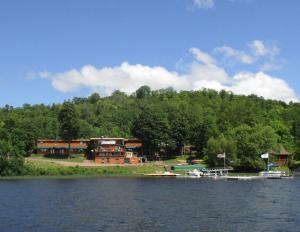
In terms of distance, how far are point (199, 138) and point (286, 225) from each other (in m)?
111

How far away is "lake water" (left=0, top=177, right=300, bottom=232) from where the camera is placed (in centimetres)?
5144

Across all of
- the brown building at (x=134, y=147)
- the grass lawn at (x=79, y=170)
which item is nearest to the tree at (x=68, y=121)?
the grass lawn at (x=79, y=170)

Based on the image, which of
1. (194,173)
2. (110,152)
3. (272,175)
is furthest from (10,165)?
(272,175)

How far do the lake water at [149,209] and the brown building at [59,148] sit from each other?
68919 millimetres

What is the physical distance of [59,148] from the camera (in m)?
164

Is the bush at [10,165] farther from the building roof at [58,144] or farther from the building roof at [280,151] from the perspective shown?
the building roof at [280,151]

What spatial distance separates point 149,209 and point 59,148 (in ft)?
342

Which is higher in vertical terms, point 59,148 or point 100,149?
point 59,148

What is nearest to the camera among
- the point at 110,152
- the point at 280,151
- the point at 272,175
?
the point at 272,175

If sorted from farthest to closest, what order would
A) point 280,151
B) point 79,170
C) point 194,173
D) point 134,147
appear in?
point 134,147, point 280,151, point 79,170, point 194,173

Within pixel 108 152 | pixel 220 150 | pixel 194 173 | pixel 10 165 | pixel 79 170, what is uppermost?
pixel 220 150

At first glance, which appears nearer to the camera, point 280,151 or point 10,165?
point 10,165

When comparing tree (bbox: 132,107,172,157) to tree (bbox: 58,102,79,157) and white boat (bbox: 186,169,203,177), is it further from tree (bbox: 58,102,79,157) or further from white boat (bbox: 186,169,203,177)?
white boat (bbox: 186,169,203,177)

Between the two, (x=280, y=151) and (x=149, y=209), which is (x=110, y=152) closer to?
(x=280, y=151)
